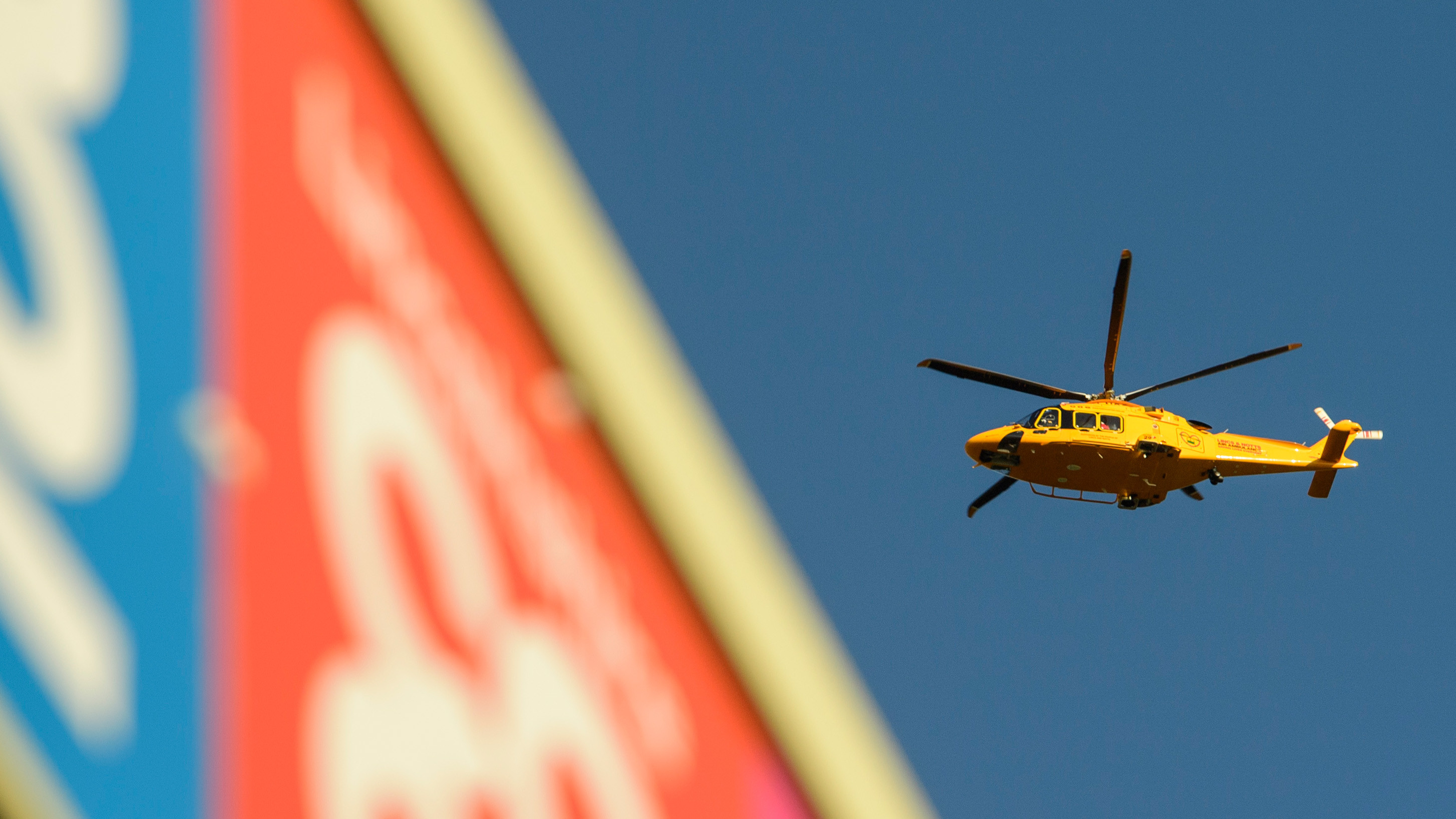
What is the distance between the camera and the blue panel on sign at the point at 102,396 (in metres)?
1.82

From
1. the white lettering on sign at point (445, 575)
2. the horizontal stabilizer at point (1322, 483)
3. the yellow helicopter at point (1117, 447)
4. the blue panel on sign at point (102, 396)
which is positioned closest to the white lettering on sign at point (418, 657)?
the white lettering on sign at point (445, 575)

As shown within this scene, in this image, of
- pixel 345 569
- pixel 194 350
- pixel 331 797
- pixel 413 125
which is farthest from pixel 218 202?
pixel 331 797

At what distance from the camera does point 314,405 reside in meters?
2.15

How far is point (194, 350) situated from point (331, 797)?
610mm

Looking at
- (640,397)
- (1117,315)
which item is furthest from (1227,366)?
(640,397)

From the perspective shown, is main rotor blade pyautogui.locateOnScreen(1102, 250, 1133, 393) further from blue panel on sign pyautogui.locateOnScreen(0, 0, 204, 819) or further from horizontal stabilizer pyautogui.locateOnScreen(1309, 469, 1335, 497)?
blue panel on sign pyautogui.locateOnScreen(0, 0, 204, 819)

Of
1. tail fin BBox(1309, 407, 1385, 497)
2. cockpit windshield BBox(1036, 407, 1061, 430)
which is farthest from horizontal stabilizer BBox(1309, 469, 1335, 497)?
cockpit windshield BBox(1036, 407, 1061, 430)

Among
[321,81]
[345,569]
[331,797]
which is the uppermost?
[321,81]

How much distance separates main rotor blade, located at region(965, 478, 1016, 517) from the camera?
4200 cm

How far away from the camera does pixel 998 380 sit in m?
40.4

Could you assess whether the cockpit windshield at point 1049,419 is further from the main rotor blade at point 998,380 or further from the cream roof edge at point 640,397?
the cream roof edge at point 640,397

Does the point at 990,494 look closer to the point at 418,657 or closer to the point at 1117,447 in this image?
the point at 1117,447

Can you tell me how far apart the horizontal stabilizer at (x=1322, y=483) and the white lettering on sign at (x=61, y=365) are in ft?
148

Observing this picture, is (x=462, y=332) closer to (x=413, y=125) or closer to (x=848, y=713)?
(x=413, y=125)
